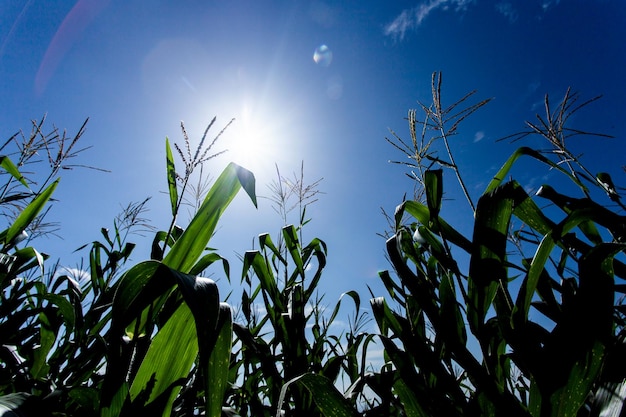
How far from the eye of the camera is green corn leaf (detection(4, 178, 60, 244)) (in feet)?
4.04

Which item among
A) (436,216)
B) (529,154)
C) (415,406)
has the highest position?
(529,154)

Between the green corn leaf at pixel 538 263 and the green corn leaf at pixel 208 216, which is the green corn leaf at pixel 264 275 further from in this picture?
the green corn leaf at pixel 538 263

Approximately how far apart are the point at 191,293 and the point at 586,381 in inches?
29.3

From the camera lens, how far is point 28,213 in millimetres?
1256

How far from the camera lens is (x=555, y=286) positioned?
0.84m

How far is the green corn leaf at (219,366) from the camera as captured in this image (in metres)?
0.57

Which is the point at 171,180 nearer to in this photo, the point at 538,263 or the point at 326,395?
the point at 326,395

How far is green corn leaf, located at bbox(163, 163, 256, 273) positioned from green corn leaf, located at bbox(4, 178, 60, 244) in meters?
0.85

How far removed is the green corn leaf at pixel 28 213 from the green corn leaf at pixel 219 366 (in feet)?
3.56

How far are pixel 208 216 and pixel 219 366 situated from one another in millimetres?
335

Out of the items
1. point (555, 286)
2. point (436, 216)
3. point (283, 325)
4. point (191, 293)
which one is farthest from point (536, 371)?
point (283, 325)

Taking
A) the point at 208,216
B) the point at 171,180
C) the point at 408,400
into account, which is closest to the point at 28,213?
the point at 171,180

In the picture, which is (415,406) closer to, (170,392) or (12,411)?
(170,392)

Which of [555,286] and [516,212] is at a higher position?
[516,212]
